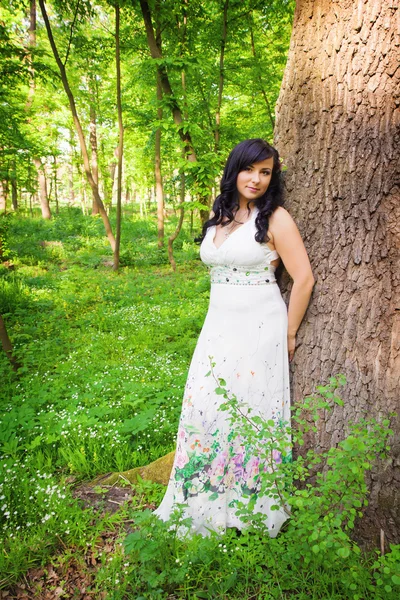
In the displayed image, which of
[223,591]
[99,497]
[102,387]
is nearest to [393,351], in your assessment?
[223,591]

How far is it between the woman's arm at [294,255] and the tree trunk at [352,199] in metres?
0.07

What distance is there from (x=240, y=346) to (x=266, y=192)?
1010 millimetres

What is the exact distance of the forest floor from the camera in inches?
73.0

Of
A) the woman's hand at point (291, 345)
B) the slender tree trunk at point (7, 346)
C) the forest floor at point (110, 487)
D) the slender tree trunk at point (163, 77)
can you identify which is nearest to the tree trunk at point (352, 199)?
the woman's hand at point (291, 345)

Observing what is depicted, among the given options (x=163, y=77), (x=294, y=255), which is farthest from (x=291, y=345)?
(x=163, y=77)

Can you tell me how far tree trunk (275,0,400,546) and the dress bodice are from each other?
28 cm

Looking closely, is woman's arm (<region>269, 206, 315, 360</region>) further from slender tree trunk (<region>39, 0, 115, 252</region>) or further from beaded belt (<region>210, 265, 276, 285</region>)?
slender tree trunk (<region>39, 0, 115, 252</region>)

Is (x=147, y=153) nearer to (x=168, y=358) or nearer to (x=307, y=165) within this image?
(x=168, y=358)

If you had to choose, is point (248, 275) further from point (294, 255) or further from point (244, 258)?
point (294, 255)

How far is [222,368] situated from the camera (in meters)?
2.30

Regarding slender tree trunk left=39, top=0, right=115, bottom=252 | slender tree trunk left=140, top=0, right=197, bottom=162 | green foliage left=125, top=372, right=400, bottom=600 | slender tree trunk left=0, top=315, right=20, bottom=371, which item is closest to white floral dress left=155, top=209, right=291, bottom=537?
green foliage left=125, top=372, right=400, bottom=600

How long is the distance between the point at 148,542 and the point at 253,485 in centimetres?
74

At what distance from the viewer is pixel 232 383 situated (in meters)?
2.29

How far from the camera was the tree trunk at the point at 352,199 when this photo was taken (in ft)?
5.99
